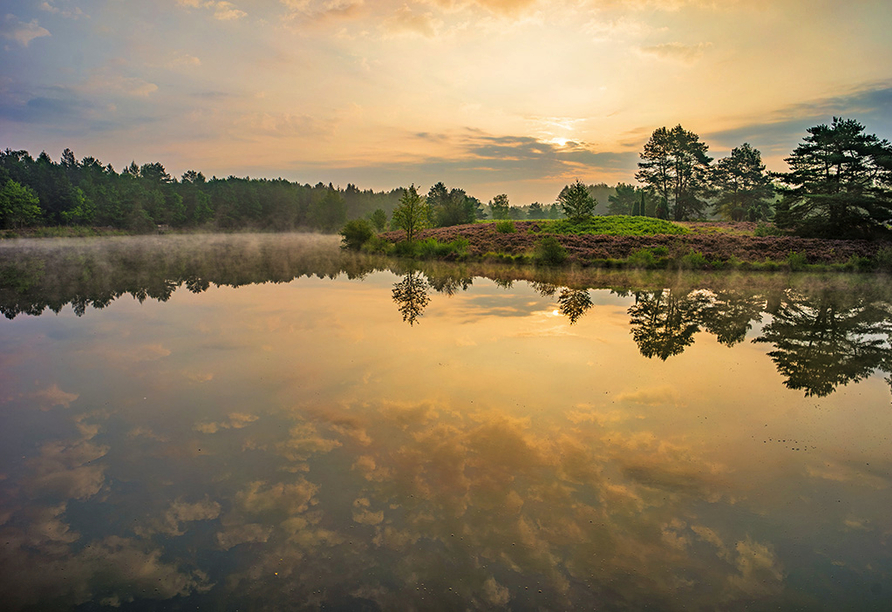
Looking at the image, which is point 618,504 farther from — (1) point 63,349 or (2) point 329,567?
(1) point 63,349

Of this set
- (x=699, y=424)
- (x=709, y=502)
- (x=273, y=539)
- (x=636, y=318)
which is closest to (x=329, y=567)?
(x=273, y=539)

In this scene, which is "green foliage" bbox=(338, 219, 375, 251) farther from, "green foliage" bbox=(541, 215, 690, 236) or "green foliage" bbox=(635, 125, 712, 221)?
"green foliage" bbox=(635, 125, 712, 221)

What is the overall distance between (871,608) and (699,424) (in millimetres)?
4012

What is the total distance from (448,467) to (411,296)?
1586 centimetres

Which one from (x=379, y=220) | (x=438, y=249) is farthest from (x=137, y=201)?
(x=438, y=249)

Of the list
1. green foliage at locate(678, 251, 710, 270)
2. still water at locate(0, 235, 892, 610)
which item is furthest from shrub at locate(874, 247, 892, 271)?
still water at locate(0, 235, 892, 610)

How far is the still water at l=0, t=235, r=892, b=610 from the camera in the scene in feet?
15.7

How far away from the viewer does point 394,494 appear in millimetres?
6191

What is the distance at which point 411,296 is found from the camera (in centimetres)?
2230

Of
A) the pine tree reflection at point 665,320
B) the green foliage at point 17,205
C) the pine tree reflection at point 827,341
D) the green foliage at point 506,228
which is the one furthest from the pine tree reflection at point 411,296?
the green foliage at point 17,205

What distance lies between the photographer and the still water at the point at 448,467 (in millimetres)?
4797

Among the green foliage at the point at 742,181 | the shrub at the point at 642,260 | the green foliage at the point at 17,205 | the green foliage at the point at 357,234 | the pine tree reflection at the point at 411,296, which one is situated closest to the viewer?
the pine tree reflection at the point at 411,296

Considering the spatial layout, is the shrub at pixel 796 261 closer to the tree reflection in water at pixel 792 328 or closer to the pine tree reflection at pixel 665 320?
the tree reflection in water at pixel 792 328

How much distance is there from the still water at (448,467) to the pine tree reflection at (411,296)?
108 inches
